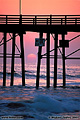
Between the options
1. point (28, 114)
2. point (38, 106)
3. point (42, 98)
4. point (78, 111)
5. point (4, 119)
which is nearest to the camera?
point (4, 119)

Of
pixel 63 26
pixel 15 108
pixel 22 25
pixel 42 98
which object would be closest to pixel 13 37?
pixel 22 25

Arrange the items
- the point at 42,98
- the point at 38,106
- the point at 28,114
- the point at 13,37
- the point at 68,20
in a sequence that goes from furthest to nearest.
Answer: the point at 13,37 < the point at 68,20 < the point at 42,98 < the point at 38,106 < the point at 28,114

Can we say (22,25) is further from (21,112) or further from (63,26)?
(21,112)

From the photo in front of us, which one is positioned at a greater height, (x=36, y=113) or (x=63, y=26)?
(x=63, y=26)

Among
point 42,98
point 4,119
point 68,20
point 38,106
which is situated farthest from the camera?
point 68,20

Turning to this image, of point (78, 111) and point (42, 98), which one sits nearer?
point (78, 111)

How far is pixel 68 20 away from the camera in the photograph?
21.6 m

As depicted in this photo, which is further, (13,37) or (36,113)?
(13,37)

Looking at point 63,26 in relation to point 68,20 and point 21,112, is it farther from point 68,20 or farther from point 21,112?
point 21,112

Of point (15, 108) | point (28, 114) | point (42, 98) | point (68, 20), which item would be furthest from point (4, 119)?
point (68, 20)

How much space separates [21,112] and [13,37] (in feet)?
41.9

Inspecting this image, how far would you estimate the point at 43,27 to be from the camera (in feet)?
72.8

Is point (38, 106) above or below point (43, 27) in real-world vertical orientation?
below

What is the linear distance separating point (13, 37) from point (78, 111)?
12.9 m
